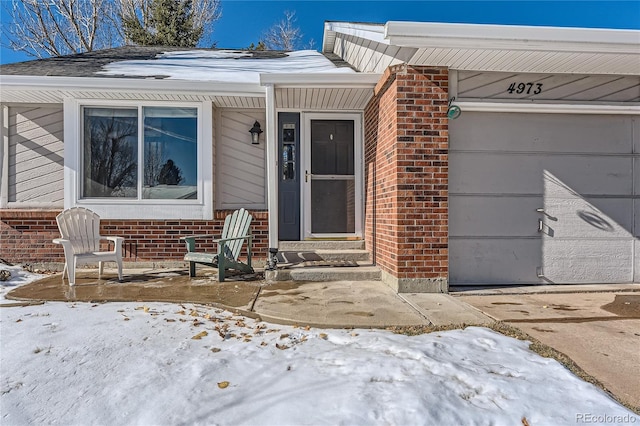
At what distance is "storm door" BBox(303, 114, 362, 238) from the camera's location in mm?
5676

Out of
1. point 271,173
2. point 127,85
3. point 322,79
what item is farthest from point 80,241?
point 322,79

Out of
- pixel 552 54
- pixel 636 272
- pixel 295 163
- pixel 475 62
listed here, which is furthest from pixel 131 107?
pixel 636 272

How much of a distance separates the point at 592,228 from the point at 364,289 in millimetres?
2853

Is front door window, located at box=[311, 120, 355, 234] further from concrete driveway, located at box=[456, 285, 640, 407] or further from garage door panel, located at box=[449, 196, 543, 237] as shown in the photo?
concrete driveway, located at box=[456, 285, 640, 407]

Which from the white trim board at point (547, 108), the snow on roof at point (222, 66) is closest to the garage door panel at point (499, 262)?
the white trim board at point (547, 108)

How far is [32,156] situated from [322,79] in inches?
182

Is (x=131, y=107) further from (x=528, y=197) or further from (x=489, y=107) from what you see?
(x=528, y=197)

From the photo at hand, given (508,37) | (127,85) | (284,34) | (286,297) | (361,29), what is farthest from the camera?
(284,34)

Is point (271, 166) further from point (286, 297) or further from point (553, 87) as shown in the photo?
point (553, 87)

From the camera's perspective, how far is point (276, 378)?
199 centimetres

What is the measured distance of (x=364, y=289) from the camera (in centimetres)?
405

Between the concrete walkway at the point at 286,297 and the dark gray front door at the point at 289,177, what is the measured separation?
1.33m

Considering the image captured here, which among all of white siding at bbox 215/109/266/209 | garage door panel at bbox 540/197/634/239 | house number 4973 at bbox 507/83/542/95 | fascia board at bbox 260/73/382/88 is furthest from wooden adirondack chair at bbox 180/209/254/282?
garage door panel at bbox 540/197/634/239

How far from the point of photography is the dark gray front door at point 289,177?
18.7 ft
